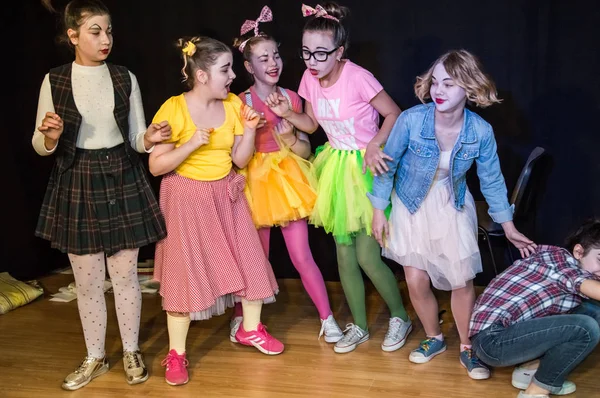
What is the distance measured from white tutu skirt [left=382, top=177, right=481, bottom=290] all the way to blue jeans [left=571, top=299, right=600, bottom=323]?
1.30 feet

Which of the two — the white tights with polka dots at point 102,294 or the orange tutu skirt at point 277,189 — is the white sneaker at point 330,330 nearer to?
the orange tutu skirt at point 277,189

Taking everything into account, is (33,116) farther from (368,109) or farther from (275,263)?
(368,109)

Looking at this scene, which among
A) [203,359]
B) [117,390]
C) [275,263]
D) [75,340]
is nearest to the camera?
[117,390]

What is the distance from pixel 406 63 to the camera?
3.87 meters

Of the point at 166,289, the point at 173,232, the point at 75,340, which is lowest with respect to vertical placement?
the point at 75,340

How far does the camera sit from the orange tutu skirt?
3.39 metres

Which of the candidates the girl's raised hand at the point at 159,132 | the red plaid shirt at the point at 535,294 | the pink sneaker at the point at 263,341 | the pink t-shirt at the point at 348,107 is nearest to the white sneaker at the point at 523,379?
the red plaid shirt at the point at 535,294

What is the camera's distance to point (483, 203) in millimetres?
3801

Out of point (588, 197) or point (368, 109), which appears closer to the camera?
point (368, 109)

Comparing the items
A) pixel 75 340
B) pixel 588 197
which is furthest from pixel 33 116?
pixel 588 197

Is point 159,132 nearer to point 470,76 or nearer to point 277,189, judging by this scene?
point 277,189

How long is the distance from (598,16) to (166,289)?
2.20 m

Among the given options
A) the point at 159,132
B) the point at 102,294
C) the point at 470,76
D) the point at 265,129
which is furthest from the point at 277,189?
the point at 470,76

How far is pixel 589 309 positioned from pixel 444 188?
70cm
